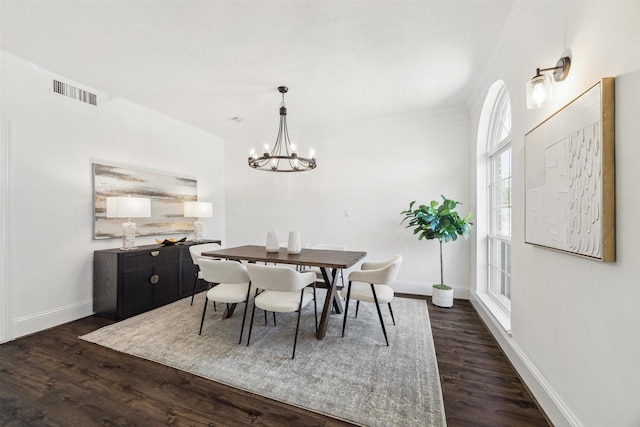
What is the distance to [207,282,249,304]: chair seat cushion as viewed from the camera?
101 inches

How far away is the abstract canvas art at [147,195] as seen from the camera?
10.9 ft

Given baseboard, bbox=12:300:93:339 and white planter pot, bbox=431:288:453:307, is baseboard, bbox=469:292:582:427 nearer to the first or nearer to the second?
white planter pot, bbox=431:288:453:307

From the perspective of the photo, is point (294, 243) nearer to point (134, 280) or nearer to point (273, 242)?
point (273, 242)

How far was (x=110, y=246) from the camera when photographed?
3.48 metres

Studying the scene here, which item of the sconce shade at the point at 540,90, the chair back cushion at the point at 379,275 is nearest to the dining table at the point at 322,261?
the chair back cushion at the point at 379,275

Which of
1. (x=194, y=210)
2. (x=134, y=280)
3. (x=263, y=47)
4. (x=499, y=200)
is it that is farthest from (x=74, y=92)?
(x=499, y=200)

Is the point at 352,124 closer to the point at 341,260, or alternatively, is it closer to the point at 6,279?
the point at 341,260

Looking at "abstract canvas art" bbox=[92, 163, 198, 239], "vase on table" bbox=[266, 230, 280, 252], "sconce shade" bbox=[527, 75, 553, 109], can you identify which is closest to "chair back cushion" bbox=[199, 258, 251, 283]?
"vase on table" bbox=[266, 230, 280, 252]

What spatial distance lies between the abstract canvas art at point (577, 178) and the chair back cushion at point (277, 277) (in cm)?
173

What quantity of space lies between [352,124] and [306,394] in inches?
153

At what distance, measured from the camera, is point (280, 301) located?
239 cm

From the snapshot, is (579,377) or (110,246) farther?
(110,246)

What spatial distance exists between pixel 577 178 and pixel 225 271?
8.41 ft

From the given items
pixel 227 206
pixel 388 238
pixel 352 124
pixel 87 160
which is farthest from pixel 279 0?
→ pixel 227 206
